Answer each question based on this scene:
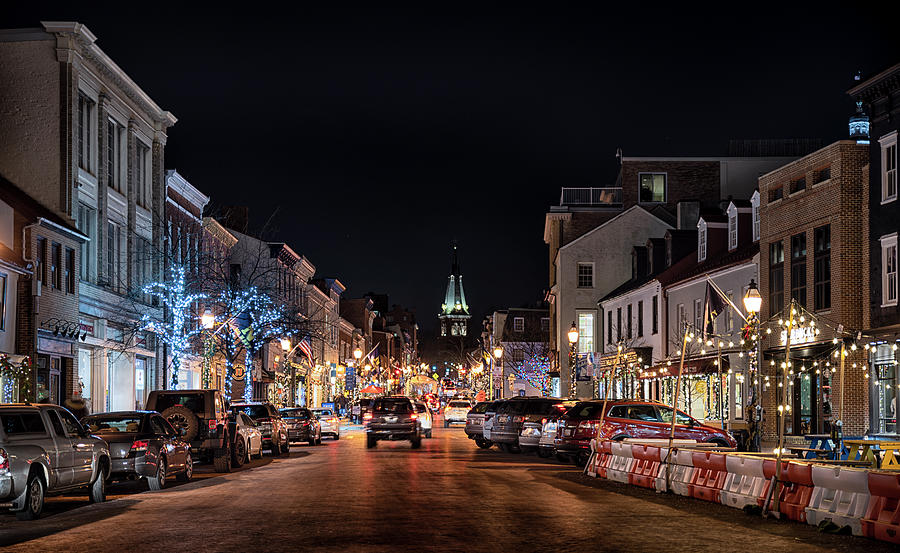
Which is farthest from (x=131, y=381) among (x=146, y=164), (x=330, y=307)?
(x=330, y=307)

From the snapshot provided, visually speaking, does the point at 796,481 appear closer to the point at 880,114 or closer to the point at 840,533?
the point at 840,533

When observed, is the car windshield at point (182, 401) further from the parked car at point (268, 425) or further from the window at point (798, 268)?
the window at point (798, 268)

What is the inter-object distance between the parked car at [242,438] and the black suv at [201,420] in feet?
1.00

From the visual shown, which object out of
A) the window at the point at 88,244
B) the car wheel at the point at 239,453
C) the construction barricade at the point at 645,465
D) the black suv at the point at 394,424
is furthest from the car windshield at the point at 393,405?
the construction barricade at the point at 645,465

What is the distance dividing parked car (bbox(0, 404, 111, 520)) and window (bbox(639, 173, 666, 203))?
54724 millimetres

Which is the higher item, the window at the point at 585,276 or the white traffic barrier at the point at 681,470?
the window at the point at 585,276

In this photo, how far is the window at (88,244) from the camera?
40.5 meters

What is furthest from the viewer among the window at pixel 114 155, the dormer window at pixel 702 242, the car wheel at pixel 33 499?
the dormer window at pixel 702 242

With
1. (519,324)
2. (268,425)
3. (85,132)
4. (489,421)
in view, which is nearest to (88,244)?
(85,132)

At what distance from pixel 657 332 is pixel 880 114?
878 inches

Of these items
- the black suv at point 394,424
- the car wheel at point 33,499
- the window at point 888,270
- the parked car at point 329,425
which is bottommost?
the parked car at point 329,425

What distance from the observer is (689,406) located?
4853cm

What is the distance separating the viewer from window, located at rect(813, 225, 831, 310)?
116ft

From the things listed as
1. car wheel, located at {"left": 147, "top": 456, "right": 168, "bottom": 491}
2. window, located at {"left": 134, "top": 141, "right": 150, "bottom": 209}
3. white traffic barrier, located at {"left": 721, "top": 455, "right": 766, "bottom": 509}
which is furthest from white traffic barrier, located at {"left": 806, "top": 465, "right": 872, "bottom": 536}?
window, located at {"left": 134, "top": 141, "right": 150, "bottom": 209}
